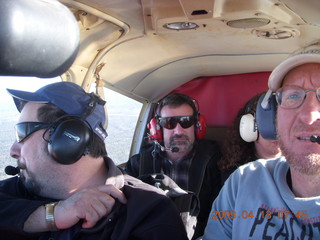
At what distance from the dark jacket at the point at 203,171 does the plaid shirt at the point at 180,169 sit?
41mm

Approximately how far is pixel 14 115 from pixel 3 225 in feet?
2.44

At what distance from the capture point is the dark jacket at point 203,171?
9.63 feet

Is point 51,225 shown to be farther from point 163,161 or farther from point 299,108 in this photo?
point 163,161

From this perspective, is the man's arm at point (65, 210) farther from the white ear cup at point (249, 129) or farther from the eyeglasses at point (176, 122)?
the eyeglasses at point (176, 122)

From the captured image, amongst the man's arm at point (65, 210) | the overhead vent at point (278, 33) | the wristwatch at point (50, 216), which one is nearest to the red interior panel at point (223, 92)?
the overhead vent at point (278, 33)

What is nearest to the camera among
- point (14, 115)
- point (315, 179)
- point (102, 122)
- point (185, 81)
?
point (315, 179)

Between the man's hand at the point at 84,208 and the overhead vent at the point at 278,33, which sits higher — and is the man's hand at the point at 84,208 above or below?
below

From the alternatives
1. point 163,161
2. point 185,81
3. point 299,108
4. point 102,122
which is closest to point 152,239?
point 102,122

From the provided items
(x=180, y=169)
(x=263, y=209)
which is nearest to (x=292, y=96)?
(x=263, y=209)

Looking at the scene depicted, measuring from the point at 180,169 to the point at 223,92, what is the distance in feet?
3.91

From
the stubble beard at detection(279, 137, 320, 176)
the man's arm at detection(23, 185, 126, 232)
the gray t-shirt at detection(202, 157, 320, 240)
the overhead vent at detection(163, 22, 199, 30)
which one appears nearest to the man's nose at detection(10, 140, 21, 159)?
the man's arm at detection(23, 185, 126, 232)

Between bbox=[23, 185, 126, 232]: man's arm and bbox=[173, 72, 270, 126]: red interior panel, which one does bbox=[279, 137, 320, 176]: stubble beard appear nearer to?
bbox=[23, 185, 126, 232]: man's arm

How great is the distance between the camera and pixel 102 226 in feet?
4.91

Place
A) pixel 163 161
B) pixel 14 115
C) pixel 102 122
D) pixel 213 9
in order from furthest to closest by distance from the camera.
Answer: pixel 163 161 → pixel 14 115 → pixel 213 9 → pixel 102 122
